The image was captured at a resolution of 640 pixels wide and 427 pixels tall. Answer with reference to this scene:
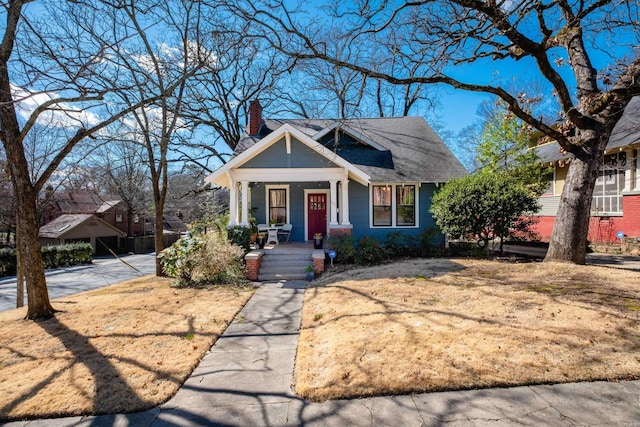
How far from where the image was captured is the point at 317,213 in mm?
14211

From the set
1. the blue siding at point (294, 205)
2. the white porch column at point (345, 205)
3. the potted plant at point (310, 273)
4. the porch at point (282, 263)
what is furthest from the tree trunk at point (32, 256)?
the blue siding at point (294, 205)

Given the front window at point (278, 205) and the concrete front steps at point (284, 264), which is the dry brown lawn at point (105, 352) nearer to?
the concrete front steps at point (284, 264)

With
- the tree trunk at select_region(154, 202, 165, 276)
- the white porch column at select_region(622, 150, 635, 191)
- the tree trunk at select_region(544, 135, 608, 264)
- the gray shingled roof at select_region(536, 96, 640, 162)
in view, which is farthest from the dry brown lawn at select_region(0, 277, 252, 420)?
the white porch column at select_region(622, 150, 635, 191)

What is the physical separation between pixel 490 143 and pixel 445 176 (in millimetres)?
6579

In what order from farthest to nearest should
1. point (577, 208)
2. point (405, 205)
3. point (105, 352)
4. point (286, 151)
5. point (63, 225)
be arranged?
point (63, 225), point (405, 205), point (286, 151), point (577, 208), point (105, 352)

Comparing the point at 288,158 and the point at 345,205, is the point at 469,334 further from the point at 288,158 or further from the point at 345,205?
the point at 288,158

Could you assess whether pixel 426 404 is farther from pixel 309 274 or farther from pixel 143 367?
pixel 309 274

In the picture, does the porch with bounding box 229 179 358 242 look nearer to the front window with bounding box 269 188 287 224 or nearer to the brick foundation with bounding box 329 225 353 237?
→ the front window with bounding box 269 188 287 224

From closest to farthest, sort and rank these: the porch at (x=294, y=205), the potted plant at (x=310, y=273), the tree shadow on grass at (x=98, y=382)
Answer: the tree shadow on grass at (x=98, y=382)
the potted plant at (x=310, y=273)
the porch at (x=294, y=205)

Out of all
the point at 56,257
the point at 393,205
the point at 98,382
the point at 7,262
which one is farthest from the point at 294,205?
the point at 56,257

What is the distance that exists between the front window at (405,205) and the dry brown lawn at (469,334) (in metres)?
6.08

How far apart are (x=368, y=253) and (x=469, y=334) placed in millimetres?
6077

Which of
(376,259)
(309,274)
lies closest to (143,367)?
(309,274)

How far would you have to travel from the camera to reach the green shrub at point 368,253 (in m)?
10.2
